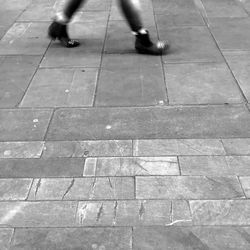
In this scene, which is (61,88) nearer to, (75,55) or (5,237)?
(75,55)

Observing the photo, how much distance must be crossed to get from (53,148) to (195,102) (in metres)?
1.62

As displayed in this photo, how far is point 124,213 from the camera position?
3164 millimetres

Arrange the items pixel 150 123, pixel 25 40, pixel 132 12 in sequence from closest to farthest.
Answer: pixel 150 123 → pixel 132 12 → pixel 25 40

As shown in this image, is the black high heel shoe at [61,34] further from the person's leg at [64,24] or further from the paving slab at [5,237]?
the paving slab at [5,237]

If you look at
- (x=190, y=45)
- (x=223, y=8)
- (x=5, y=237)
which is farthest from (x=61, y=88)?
(x=223, y=8)

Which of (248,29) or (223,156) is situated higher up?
(223,156)

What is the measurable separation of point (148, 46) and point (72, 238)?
3.37 m

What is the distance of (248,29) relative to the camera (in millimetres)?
6516

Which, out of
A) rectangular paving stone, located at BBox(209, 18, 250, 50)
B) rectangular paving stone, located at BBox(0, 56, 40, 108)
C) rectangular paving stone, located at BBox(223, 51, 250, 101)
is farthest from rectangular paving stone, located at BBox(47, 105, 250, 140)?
rectangular paving stone, located at BBox(209, 18, 250, 50)

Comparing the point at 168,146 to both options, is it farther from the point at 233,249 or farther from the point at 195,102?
the point at 233,249

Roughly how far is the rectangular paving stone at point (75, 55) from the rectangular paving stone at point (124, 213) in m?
2.69

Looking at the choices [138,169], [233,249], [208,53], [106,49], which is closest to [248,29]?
[208,53]

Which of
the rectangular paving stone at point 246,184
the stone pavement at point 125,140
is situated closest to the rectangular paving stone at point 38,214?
the stone pavement at point 125,140

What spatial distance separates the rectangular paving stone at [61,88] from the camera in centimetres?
469
